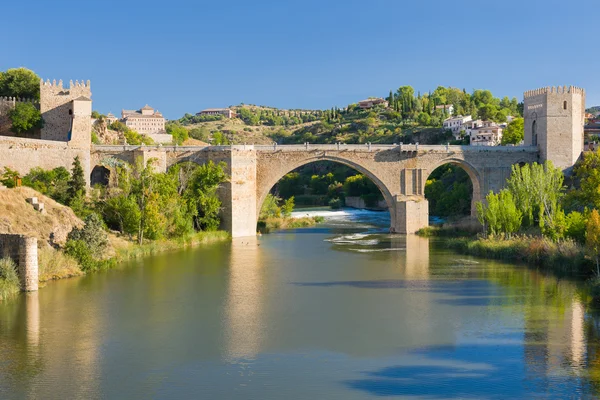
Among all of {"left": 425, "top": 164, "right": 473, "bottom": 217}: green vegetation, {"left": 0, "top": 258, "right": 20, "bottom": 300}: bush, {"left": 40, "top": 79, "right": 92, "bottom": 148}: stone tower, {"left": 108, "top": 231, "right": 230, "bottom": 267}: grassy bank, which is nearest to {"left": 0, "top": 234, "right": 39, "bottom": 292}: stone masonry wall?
{"left": 0, "top": 258, "right": 20, "bottom": 300}: bush

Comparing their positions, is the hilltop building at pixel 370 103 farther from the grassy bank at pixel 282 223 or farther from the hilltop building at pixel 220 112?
the grassy bank at pixel 282 223

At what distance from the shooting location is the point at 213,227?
29359mm

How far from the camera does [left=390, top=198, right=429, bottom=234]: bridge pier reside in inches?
1244

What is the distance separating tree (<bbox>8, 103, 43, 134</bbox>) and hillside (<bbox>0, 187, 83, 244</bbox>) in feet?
28.9

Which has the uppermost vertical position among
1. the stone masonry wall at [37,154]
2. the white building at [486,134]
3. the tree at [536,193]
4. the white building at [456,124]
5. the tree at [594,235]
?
the white building at [456,124]

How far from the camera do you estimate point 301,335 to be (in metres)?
13.2

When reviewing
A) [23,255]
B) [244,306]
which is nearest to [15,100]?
[23,255]

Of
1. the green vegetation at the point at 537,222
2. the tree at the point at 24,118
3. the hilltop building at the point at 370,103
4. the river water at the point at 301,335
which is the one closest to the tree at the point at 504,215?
the green vegetation at the point at 537,222

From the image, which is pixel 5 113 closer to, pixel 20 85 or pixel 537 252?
pixel 20 85

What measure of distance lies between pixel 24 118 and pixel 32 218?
10798mm

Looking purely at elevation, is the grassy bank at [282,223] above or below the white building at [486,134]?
below

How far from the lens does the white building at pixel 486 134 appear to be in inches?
2160

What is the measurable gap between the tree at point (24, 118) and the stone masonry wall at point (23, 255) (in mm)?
13266

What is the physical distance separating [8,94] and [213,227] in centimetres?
1175
